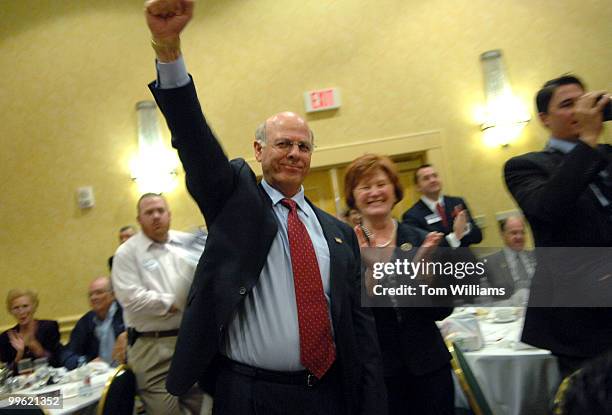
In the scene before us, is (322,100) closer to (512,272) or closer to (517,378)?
(512,272)

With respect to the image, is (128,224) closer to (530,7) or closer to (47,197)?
(47,197)

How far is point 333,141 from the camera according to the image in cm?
519

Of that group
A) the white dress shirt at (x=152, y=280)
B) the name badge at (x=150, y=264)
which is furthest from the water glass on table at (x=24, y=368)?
the name badge at (x=150, y=264)

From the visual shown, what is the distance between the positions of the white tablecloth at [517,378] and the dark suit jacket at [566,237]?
624 millimetres

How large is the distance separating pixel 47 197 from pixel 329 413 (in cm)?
490

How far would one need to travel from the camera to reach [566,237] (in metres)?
1.36

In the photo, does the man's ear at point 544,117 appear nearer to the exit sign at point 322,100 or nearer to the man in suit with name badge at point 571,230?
the man in suit with name badge at point 571,230

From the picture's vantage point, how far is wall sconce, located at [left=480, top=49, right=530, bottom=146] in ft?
16.3

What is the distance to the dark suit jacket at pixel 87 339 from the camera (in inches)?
139

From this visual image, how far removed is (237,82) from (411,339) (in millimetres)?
4191

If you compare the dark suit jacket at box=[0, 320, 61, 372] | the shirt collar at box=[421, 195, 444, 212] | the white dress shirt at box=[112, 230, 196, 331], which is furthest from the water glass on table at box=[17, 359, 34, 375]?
the shirt collar at box=[421, 195, 444, 212]

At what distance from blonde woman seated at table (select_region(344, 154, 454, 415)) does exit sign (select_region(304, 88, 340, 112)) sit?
3.53 m

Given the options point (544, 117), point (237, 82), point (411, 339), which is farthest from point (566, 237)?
point (237, 82)

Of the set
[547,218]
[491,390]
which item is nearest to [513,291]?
[491,390]
